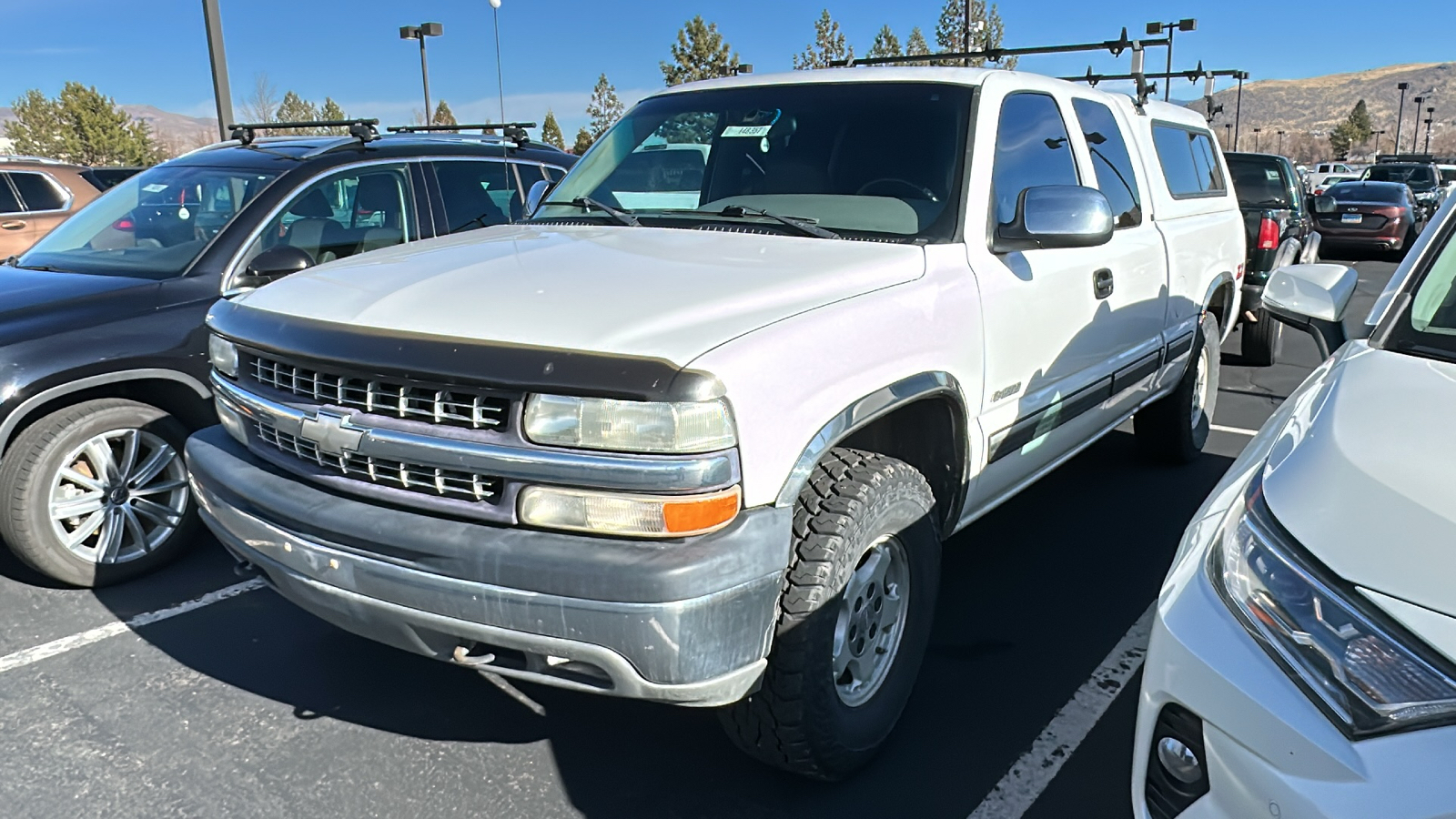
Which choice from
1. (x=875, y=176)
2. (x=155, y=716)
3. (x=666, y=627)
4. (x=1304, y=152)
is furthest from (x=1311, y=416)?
(x=1304, y=152)

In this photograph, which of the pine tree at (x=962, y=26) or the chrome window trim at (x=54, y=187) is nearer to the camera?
the chrome window trim at (x=54, y=187)

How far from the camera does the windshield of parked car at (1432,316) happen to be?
2389mm

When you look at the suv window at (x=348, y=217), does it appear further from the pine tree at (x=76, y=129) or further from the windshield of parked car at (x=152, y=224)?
the pine tree at (x=76, y=129)

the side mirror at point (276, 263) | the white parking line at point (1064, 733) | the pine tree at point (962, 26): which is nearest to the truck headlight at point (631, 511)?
the white parking line at point (1064, 733)

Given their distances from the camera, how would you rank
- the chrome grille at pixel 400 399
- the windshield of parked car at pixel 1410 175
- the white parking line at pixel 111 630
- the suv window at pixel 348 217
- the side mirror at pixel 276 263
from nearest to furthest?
the chrome grille at pixel 400 399 → the white parking line at pixel 111 630 → the side mirror at pixel 276 263 → the suv window at pixel 348 217 → the windshield of parked car at pixel 1410 175

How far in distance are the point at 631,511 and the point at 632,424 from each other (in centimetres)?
18

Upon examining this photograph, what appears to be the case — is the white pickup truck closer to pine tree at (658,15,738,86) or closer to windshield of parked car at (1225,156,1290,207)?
windshield of parked car at (1225,156,1290,207)

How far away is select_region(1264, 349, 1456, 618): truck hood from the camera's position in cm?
152

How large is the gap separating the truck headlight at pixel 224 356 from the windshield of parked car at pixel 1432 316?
3.03m

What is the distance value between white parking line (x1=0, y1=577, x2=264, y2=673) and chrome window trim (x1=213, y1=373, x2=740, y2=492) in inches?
58.6

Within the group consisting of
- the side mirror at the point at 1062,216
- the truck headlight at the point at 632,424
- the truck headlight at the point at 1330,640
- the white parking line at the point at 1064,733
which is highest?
the side mirror at the point at 1062,216

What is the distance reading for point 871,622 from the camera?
285 centimetres

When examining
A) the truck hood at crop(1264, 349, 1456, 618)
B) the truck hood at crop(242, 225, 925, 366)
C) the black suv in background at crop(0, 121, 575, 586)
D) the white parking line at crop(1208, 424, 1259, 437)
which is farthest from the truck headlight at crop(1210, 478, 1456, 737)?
the white parking line at crop(1208, 424, 1259, 437)

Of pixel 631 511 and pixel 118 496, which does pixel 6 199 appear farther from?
pixel 631 511
